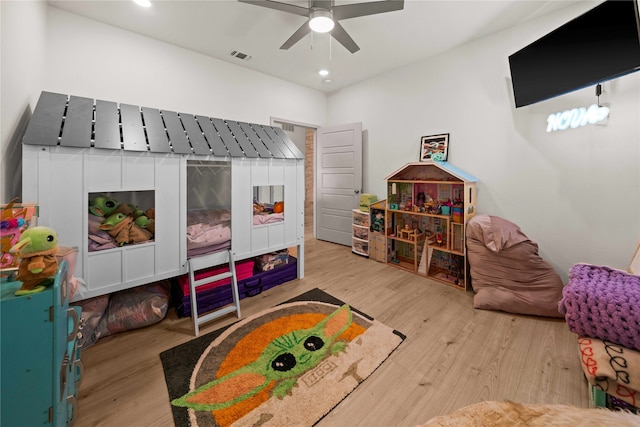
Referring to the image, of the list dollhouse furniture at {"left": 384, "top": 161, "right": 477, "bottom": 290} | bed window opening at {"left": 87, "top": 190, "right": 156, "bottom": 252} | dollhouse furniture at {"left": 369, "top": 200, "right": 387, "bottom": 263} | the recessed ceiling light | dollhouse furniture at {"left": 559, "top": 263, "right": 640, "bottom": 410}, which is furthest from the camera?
dollhouse furniture at {"left": 369, "top": 200, "right": 387, "bottom": 263}

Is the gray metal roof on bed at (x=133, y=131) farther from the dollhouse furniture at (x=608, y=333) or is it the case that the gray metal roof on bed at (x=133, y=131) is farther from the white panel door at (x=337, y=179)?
the dollhouse furniture at (x=608, y=333)

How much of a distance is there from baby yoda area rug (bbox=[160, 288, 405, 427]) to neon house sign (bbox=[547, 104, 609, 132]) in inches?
102

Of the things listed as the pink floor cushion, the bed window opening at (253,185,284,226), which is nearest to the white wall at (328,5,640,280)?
the pink floor cushion

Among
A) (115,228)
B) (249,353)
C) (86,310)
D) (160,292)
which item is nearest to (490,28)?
(249,353)

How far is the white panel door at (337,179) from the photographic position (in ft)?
14.0

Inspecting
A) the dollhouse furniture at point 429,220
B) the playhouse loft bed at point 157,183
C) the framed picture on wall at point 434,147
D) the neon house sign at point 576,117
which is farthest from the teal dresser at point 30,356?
the neon house sign at point 576,117

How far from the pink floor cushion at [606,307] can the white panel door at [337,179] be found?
307cm

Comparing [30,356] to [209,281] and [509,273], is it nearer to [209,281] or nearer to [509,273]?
[209,281]

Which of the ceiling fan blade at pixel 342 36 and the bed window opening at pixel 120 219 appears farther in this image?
the ceiling fan blade at pixel 342 36

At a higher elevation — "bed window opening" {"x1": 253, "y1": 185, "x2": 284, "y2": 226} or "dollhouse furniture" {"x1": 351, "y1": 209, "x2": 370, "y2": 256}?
"bed window opening" {"x1": 253, "y1": 185, "x2": 284, "y2": 226}

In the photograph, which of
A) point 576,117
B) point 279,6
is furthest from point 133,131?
point 576,117

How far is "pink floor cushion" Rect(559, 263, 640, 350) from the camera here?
3.91 feet

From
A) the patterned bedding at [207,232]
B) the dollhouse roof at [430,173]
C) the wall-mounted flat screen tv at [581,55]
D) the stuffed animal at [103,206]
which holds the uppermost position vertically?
the wall-mounted flat screen tv at [581,55]

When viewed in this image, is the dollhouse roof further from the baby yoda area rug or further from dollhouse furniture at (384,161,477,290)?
the baby yoda area rug
